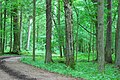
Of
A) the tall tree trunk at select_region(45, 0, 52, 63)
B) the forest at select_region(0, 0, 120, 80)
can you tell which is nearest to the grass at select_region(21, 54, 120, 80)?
the forest at select_region(0, 0, 120, 80)

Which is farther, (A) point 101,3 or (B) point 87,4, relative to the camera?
(B) point 87,4

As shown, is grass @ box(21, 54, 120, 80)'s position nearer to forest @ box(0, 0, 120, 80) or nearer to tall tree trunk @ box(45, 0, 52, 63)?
forest @ box(0, 0, 120, 80)

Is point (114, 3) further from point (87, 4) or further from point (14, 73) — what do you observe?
point (14, 73)

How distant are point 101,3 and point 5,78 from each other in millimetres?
6530

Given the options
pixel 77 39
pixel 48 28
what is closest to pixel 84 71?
pixel 48 28

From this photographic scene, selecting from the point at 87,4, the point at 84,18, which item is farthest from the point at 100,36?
the point at 84,18

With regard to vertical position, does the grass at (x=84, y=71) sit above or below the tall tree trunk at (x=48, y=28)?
below

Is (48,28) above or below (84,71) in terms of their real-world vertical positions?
above

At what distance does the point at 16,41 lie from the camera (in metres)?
36.2

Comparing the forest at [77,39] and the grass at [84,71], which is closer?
the grass at [84,71]

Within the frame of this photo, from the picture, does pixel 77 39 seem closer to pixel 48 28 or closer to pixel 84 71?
pixel 48 28

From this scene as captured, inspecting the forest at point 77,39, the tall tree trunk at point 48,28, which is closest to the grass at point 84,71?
the forest at point 77,39

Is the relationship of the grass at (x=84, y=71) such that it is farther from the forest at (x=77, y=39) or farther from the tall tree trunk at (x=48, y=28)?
the tall tree trunk at (x=48, y=28)

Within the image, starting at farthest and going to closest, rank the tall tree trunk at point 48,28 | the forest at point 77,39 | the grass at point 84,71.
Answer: the tall tree trunk at point 48,28 → the forest at point 77,39 → the grass at point 84,71
